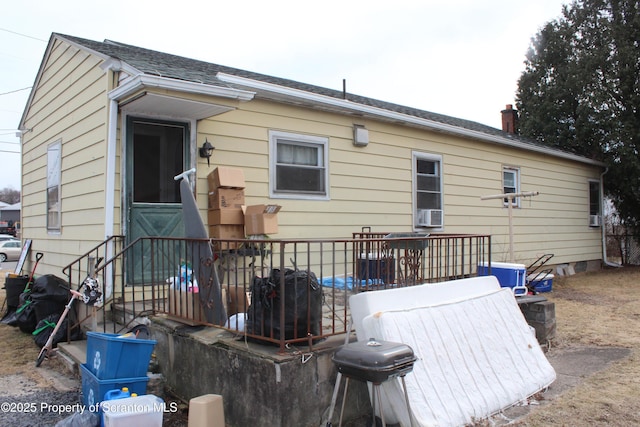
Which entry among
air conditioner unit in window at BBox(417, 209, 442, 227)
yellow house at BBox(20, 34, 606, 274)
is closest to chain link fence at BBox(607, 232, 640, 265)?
yellow house at BBox(20, 34, 606, 274)

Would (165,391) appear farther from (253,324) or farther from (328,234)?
(328,234)

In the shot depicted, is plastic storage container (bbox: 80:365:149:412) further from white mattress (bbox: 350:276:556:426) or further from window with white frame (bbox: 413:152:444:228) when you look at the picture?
window with white frame (bbox: 413:152:444:228)

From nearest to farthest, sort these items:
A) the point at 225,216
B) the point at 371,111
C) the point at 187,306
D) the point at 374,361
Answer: the point at 374,361, the point at 187,306, the point at 225,216, the point at 371,111

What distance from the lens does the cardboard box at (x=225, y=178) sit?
5.67m

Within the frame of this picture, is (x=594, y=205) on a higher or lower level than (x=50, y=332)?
higher

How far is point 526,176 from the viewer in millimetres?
10805

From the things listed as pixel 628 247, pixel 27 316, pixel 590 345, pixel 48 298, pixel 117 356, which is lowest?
pixel 590 345

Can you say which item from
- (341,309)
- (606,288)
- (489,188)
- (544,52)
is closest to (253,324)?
(341,309)

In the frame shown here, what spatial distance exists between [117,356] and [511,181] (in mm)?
9112

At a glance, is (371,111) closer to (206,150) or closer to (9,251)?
(206,150)

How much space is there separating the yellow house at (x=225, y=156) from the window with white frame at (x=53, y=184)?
3 cm

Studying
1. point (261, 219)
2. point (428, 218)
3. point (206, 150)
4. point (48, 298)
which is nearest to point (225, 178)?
point (206, 150)

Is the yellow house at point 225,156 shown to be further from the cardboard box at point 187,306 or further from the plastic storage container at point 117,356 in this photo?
the plastic storage container at point 117,356

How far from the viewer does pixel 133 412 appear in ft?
10.3
